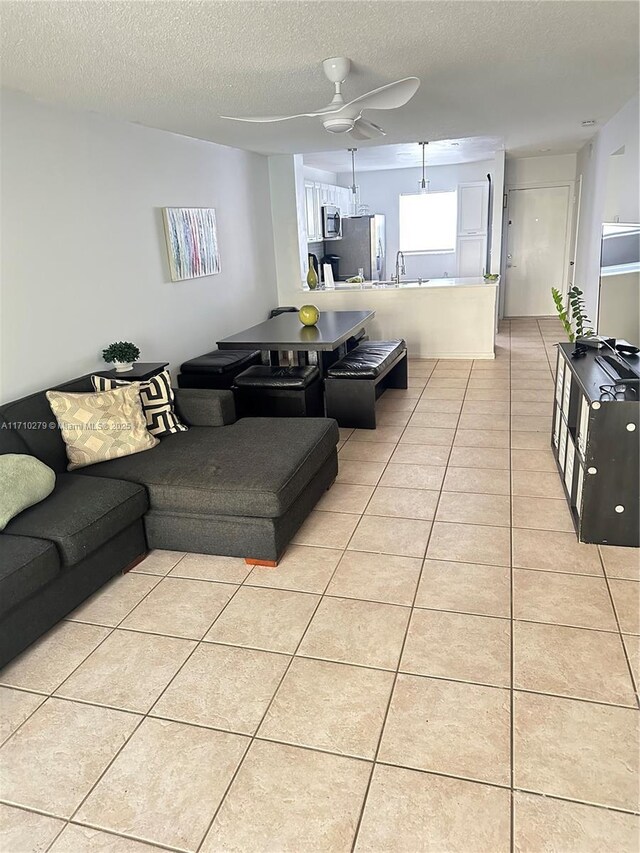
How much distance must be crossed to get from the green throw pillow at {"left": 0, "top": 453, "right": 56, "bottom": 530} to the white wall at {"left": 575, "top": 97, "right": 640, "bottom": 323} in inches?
160

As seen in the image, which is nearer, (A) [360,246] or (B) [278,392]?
(B) [278,392]

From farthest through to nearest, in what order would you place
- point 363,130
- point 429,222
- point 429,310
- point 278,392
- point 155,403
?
point 429,222, point 429,310, point 278,392, point 363,130, point 155,403

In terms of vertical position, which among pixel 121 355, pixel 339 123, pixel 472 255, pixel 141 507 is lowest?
pixel 141 507

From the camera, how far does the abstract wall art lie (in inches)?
189

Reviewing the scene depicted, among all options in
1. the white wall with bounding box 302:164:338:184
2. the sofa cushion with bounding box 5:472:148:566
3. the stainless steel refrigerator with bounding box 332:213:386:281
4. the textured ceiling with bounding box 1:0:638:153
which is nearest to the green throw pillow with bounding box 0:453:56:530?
the sofa cushion with bounding box 5:472:148:566

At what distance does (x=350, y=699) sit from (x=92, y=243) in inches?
129

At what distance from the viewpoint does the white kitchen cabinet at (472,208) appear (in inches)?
358

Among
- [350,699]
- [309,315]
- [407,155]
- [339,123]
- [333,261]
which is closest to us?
[350,699]

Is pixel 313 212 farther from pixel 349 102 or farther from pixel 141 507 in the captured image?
pixel 141 507

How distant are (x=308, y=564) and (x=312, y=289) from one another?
4.85 meters

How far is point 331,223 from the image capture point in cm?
870

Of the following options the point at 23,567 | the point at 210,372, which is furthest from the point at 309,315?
the point at 23,567

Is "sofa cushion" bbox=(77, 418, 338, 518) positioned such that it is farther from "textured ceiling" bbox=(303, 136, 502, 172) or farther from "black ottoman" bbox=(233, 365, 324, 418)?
"textured ceiling" bbox=(303, 136, 502, 172)

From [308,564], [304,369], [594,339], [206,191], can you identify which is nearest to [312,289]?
[206,191]
